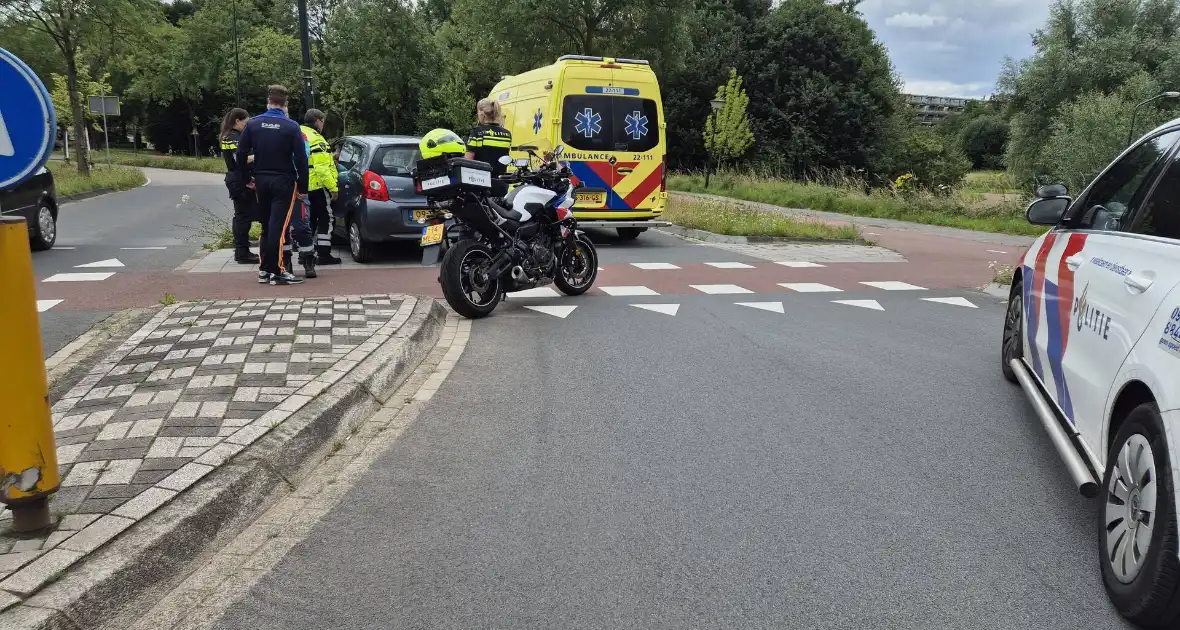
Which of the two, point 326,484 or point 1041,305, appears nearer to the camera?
point 326,484

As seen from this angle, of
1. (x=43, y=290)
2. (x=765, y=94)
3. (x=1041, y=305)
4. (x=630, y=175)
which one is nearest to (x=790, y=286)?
(x=630, y=175)

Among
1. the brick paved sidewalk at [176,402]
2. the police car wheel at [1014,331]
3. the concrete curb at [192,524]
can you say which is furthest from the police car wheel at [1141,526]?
the brick paved sidewalk at [176,402]

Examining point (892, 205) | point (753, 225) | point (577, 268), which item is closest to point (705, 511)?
point (577, 268)

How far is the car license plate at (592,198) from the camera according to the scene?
1445 cm

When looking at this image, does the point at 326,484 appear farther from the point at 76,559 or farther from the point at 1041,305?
the point at 1041,305

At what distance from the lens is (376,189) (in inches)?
435

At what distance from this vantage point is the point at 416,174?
7.82m

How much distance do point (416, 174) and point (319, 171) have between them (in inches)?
117

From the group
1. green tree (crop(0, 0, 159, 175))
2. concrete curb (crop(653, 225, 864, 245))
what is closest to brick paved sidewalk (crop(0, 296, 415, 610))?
concrete curb (crop(653, 225, 864, 245))

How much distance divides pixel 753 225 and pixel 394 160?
7968 millimetres

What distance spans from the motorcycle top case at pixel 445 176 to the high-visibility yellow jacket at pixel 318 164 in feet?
9.66

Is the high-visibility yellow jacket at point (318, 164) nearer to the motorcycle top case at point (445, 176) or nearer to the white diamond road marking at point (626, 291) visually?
the motorcycle top case at point (445, 176)

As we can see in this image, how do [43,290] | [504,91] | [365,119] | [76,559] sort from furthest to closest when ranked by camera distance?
1. [365,119]
2. [504,91]
3. [43,290]
4. [76,559]

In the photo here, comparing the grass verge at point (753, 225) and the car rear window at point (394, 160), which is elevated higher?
the car rear window at point (394, 160)
